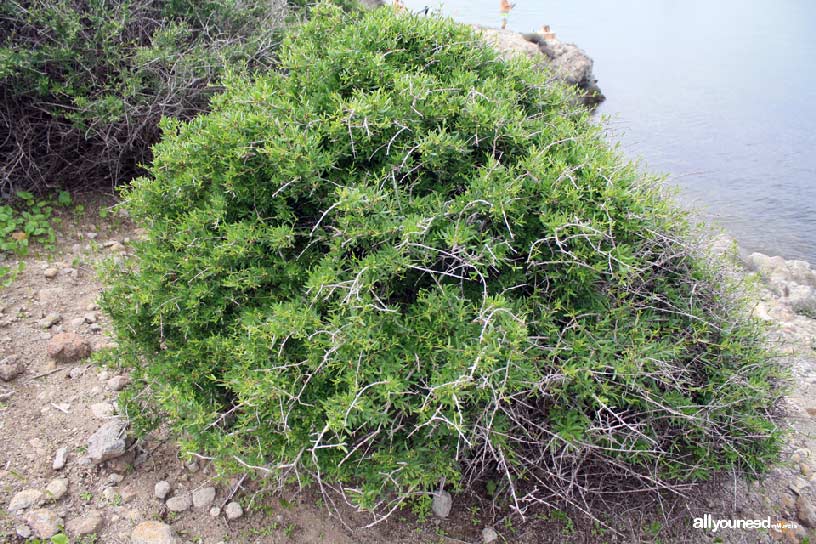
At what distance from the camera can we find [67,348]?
3.24m

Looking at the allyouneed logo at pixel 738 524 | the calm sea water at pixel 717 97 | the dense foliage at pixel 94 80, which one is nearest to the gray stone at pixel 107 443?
the dense foliage at pixel 94 80

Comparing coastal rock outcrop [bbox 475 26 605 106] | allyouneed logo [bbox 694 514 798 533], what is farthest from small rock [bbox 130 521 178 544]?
coastal rock outcrop [bbox 475 26 605 106]

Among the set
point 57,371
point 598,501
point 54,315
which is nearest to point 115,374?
point 57,371

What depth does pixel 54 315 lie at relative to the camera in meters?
3.54

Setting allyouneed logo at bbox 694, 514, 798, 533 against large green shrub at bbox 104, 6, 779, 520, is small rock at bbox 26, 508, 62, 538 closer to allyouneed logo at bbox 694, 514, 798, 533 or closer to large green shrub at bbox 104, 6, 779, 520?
large green shrub at bbox 104, 6, 779, 520

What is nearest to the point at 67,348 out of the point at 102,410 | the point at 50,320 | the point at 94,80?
the point at 50,320

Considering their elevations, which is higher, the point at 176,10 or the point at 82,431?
the point at 176,10

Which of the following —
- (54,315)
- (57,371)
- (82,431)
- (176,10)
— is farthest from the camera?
(176,10)

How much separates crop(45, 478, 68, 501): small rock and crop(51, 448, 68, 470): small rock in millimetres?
82

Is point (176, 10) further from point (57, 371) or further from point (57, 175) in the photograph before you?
point (57, 371)

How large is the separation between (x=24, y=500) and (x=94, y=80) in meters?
3.11

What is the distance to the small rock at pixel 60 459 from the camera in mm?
2613

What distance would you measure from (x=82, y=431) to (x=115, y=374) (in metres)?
0.44

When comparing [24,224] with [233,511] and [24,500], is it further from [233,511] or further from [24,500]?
[233,511]
